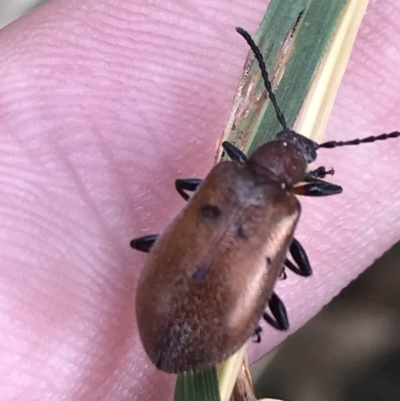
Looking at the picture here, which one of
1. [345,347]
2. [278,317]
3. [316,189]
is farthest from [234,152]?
[345,347]

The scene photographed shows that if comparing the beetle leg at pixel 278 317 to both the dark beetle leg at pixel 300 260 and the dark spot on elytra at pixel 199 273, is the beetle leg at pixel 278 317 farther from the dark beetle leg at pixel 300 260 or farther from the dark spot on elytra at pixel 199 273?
the dark spot on elytra at pixel 199 273

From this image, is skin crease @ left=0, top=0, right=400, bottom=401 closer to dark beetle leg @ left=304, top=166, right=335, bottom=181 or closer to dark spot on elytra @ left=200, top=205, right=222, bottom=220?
dark beetle leg @ left=304, top=166, right=335, bottom=181

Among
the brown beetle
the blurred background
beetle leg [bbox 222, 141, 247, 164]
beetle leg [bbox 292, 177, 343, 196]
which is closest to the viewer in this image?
the brown beetle

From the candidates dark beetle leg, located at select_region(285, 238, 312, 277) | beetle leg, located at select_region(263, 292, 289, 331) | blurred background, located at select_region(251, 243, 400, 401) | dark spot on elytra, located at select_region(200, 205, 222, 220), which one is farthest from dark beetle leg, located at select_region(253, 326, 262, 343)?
blurred background, located at select_region(251, 243, 400, 401)

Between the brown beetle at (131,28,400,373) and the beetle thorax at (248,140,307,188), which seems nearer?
the brown beetle at (131,28,400,373)

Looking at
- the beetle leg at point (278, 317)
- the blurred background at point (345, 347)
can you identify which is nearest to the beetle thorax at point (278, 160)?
the beetle leg at point (278, 317)

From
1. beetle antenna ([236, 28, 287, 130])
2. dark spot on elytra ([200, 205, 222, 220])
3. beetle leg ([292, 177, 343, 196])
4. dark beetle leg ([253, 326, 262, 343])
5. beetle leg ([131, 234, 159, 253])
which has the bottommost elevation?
dark beetle leg ([253, 326, 262, 343])
